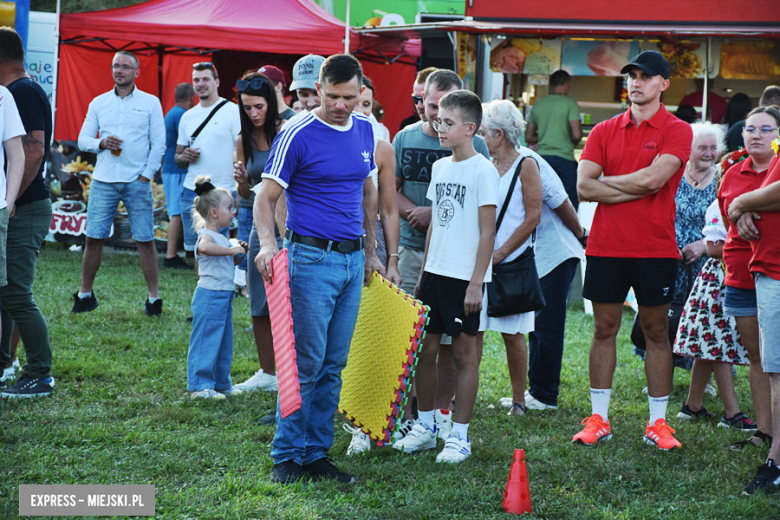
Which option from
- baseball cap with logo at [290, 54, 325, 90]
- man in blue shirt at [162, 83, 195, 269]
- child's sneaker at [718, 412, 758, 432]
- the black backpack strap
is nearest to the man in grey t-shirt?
baseball cap with logo at [290, 54, 325, 90]

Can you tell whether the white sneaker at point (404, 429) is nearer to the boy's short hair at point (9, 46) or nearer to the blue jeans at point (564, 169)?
the boy's short hair at point (9, 46)

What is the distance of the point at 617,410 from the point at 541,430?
71 centimetres

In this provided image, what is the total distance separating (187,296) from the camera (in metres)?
7.98

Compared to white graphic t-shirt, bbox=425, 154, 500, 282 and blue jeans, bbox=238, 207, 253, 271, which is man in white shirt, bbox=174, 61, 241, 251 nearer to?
blue jeans, bbox=238, 207, 253, 271

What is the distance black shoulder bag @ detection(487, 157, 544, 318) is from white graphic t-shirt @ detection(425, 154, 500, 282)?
56 centimetres

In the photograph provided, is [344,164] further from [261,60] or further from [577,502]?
[261,60]

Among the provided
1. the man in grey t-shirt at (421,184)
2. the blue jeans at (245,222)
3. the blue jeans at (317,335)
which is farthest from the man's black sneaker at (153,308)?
the blue jeans at (317,335)

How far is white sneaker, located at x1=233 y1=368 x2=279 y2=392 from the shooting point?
16.6 feet

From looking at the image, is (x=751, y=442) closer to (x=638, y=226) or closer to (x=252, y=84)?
(x=638, y=226)

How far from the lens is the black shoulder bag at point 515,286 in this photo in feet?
14.7

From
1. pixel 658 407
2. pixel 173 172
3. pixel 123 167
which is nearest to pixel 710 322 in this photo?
pixel 658 407

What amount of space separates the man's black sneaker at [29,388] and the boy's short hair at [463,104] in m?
3.01

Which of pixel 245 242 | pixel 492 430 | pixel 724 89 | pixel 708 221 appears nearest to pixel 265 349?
pixel 245 242

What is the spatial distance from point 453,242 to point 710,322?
188 centimetres
